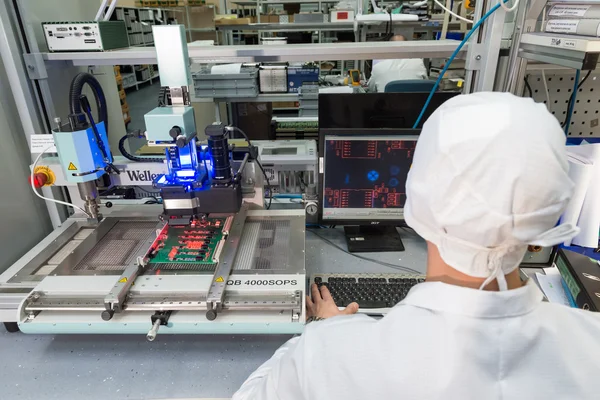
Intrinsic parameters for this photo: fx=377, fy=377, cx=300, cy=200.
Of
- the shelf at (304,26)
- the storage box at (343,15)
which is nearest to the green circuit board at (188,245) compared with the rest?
the shelf at (304,26)

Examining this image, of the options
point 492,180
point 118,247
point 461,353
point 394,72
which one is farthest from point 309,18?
point 461,353

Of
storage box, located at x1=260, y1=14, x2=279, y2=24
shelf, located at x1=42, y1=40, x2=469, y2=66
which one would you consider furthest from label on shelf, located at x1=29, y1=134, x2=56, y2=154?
storage box, located at x1=260, y1=14, x2=279, y2=24

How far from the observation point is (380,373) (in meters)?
0.61

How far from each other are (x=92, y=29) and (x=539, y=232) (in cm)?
151

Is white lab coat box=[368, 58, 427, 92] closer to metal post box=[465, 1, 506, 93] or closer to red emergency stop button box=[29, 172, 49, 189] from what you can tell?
metal post box=[465, 1, 506, 93]

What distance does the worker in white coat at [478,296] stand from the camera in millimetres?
542

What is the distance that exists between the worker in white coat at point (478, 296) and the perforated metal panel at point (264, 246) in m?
0.48

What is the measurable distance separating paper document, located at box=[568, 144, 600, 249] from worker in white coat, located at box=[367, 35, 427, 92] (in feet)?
7.99

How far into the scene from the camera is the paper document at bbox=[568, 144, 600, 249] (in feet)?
4.08

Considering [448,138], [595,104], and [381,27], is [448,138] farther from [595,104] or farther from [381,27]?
[381,27]

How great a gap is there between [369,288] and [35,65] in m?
1.40

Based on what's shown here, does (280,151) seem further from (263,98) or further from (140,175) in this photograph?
(263,98)

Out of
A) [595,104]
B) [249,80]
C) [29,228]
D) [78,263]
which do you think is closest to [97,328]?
[78,263]

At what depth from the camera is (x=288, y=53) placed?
1363mm
